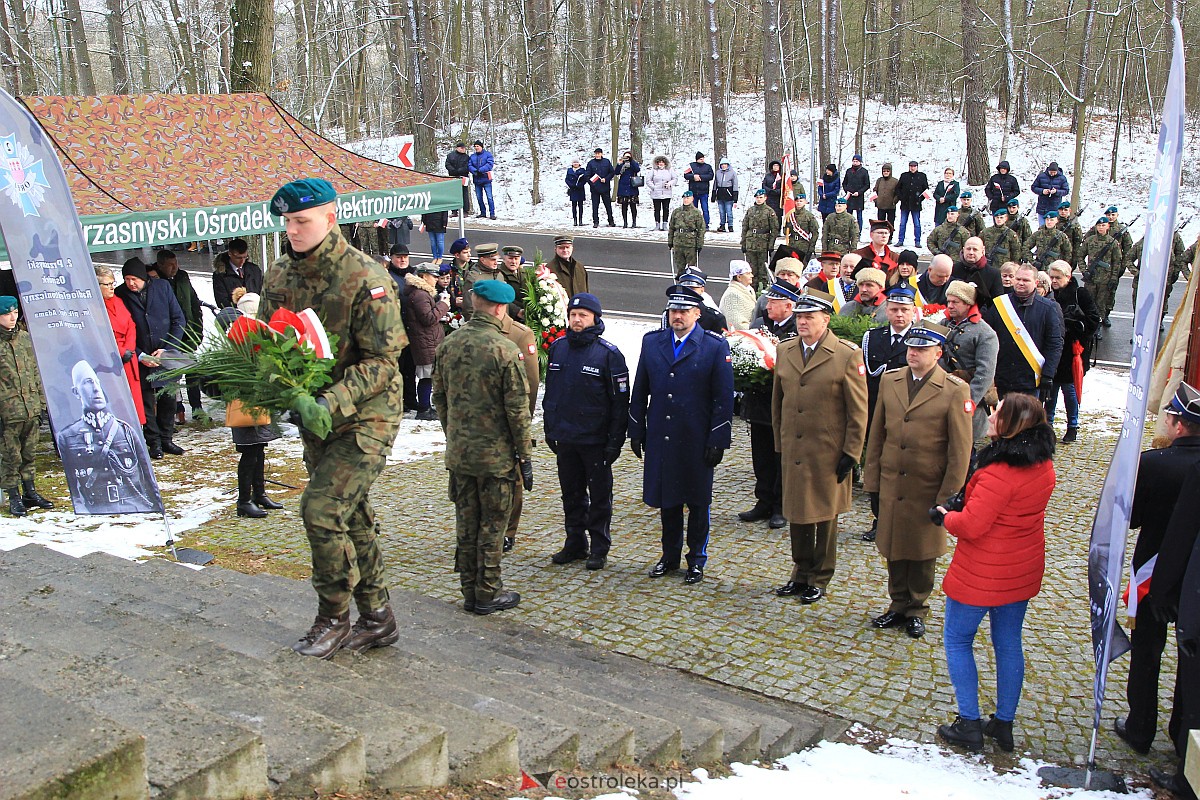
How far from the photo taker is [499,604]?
6.62 meters

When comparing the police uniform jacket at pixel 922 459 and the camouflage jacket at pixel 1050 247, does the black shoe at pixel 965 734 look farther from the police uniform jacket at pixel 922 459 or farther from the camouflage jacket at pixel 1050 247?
the camouflage jacket at pixel 1050 247

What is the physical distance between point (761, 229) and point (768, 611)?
1349 centimetres

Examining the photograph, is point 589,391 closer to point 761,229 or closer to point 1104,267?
point 1104,267

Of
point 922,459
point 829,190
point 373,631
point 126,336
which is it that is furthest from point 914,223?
point 373,631

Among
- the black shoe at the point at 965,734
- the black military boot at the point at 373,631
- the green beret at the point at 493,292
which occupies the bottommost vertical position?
the black shoe at the point at 965,734

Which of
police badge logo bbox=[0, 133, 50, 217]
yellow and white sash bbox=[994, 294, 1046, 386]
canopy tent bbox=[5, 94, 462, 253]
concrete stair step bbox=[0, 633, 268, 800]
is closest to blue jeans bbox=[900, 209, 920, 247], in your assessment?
canopy tent bbox=[5, 94, 462, 253]

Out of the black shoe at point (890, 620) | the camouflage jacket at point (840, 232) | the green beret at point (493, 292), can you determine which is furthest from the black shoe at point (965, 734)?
the camouflage jacket at point (840, 232)

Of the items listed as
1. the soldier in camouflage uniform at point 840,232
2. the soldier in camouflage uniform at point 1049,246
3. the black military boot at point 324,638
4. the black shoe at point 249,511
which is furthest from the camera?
the soldier in camouflage uniform at point 840,232

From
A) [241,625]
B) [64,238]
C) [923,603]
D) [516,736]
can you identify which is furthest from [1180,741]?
[64,238]


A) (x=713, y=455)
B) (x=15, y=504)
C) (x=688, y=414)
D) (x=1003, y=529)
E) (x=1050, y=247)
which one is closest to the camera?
(x=1003, y=529)

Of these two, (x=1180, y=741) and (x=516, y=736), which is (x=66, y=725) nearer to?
(x=516, y=736)

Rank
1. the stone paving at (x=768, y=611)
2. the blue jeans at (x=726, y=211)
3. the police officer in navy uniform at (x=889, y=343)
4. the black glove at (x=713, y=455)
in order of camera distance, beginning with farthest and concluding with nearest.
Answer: the blue jeans at (x=726, y=211) → the police officer in navy uniform at (x=889, y=343) → the black glove at (x=713, y=455) → the stone paving at (x=768, y=611)

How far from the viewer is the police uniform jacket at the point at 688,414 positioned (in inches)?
283

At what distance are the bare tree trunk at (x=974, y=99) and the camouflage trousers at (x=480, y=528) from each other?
28.6 meters
